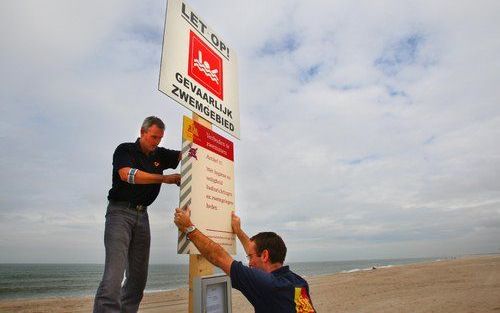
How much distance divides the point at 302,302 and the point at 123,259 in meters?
1.79

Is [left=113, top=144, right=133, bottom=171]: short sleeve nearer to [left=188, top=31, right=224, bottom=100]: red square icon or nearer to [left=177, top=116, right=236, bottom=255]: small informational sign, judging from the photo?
[left=177, top=116, right=236, bottom=255]: small informational sign

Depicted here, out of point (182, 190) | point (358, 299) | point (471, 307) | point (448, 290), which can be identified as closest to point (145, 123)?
point (182, 190)

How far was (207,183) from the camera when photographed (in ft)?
12.8

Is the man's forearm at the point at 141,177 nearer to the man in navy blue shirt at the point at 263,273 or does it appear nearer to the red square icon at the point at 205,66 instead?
the man in navy blue shirt at the point at 263,273

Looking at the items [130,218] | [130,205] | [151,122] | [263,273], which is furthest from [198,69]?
[263,273]

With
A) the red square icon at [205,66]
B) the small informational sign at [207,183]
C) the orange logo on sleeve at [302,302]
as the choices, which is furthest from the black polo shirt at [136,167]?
the orange logo on sleeve at [302,302]

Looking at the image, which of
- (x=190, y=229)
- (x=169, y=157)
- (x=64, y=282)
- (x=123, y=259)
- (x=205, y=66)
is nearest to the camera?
(x=190, y=229)

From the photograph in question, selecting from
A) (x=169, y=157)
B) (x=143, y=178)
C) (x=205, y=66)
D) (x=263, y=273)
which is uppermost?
(x=205, y=66)

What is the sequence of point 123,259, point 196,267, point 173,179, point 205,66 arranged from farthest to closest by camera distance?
1. point 205,66
2. point 173,179
3. point 196,267
4. point 123,259

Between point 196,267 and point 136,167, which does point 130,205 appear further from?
point 196,267

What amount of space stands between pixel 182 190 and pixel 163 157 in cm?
91

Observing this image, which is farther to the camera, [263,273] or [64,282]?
[64,282]

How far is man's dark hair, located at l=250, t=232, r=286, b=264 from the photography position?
331 cm

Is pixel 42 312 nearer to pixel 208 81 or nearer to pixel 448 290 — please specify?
pixel 208 81
